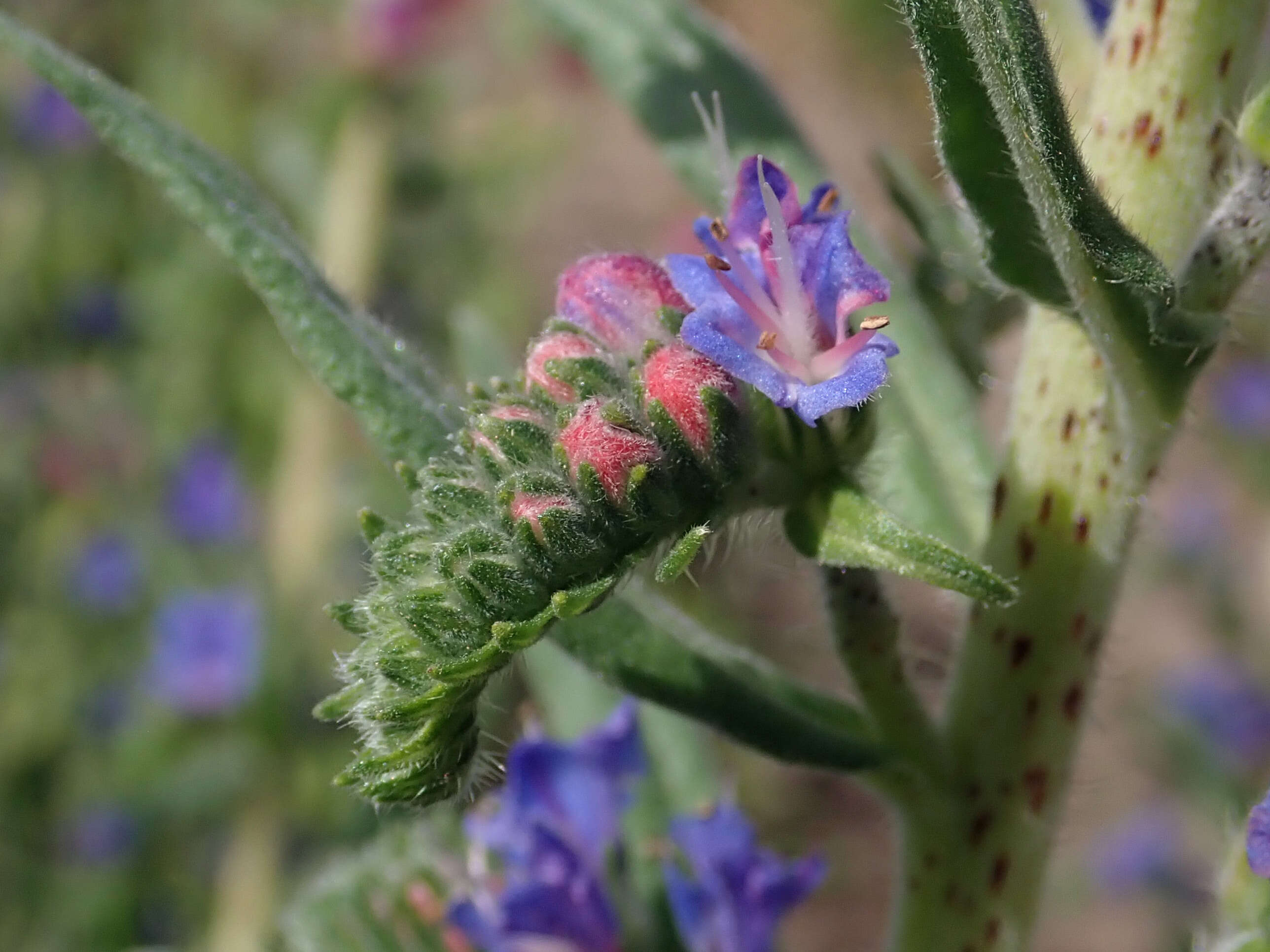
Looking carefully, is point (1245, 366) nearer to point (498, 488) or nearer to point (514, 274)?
point (514, 274)

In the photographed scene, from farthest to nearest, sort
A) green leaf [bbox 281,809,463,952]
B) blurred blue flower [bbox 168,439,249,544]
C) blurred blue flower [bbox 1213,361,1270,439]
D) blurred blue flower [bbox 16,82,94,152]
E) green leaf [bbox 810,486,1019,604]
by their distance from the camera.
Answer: blurred blue flower [bbox 16,82,94,152] → blurred blue flower [bbox 168,439,249,544] → blurred blue flower [bbox 1213,361,1270,439] → green leaf [bbox 281,809,463,952] → green leaf [bbox 810,486,1019,604]

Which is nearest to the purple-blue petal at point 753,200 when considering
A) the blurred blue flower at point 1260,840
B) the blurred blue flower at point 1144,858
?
the blurred blue flower at point 1260,840

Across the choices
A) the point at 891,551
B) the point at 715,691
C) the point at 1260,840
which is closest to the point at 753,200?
the point at 891,551

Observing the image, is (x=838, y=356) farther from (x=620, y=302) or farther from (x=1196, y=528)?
(x=1196, y=528)

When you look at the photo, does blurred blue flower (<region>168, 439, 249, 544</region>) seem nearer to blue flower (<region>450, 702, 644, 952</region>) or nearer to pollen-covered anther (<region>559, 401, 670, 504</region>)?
blue flower (<region>450, 702, 644, 952</region>)

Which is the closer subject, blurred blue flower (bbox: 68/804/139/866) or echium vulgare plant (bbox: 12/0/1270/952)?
echium vulgare plant (bbox: 12/0/1270/952)

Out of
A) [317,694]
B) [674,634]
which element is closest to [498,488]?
[674,634]

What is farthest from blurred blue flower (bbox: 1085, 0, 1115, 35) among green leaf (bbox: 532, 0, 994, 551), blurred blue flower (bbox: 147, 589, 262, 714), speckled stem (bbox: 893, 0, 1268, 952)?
blurred blue flower (bbox: 147, 589, 262, 714)
